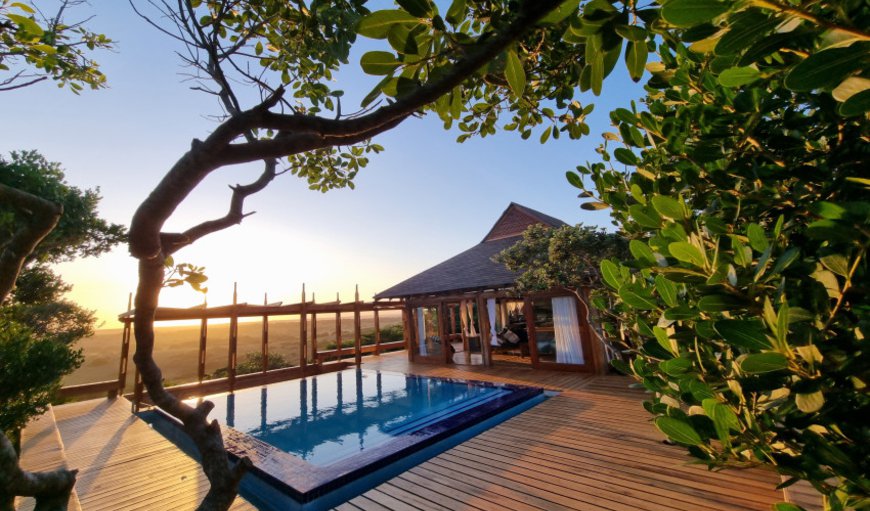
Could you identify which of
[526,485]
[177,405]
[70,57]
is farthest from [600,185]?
[70,57]

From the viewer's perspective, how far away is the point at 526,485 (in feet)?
13.6

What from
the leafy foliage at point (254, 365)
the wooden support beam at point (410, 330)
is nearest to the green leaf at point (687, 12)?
the wooden support beam at point (410, 330)

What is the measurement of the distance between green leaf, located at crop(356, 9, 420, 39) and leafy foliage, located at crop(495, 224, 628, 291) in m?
7.07

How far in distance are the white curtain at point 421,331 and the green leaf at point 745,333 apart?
48.1 feet

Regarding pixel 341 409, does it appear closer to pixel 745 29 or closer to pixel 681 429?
pixel 681 429

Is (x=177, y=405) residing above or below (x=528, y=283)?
below

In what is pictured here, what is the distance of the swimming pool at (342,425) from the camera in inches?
195

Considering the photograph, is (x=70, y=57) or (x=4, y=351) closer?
(x=70, y=57)

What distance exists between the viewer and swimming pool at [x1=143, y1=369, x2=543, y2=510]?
4949mm

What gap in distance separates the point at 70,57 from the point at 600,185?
4460 mm

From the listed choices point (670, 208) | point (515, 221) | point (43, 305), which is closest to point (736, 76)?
point (670, 208)

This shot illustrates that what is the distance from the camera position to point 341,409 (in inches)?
394

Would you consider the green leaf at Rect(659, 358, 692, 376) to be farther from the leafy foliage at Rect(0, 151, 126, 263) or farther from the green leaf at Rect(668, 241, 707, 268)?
the leafy foliage at Rect(0, 151, 126, 263)

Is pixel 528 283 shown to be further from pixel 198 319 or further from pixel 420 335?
pixel 198 319
